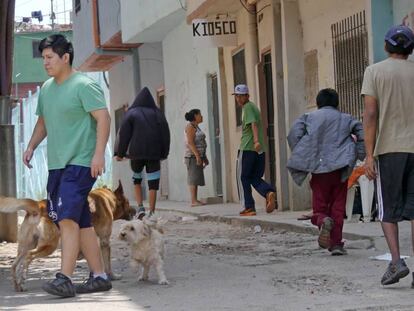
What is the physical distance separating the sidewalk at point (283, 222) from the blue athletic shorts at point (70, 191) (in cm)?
337

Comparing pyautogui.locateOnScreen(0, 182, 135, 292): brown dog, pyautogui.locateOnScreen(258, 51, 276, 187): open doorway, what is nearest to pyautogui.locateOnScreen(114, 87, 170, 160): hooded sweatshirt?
pyautogui.locateOnScreen(258, 51, 276, 187): open doorway

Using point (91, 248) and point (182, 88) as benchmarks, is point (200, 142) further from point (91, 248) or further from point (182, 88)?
point (91, 248)

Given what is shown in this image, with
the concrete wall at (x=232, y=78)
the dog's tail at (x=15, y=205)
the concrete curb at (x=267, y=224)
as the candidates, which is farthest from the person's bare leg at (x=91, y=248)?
the concrete wall at (x=232, y=78)

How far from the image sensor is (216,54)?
19672mm

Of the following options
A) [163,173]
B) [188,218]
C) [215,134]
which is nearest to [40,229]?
[188,218]

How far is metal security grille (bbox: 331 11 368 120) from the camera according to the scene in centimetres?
1279

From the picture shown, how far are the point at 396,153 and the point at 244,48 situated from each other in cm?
1070

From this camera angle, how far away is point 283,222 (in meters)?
12.8

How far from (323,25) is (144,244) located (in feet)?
22.6

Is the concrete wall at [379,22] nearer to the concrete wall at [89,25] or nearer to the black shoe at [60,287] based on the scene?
the black shoe at [60,287]

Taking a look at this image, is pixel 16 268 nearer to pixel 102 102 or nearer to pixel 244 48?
pixel 102 102

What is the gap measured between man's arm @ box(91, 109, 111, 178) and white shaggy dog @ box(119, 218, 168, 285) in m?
0.82

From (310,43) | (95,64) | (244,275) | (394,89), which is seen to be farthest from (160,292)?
(95,64)

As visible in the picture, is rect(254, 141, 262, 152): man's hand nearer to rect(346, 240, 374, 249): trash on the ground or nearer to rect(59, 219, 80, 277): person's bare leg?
rect(346, 240, 374, 249): trash on the ground
